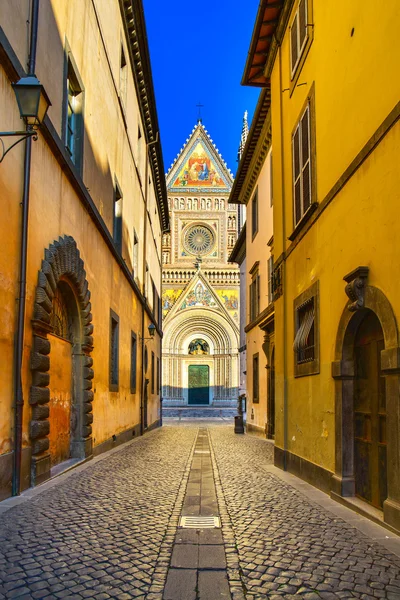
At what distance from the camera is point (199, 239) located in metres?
52.9

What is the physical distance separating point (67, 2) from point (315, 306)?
6194 millimetres

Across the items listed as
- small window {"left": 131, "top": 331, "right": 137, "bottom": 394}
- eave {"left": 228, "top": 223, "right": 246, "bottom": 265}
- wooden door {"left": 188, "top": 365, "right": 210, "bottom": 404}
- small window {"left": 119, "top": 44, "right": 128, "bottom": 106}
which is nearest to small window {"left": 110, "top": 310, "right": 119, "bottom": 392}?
small window {"left": 131, "top": 331, "right": 137, "bottom": 394}

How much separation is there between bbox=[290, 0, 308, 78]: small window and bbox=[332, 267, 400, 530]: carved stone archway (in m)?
5.10

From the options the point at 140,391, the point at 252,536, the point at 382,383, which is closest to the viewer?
the point at 252,536

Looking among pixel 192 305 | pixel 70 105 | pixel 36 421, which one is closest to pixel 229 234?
pixel 192 305

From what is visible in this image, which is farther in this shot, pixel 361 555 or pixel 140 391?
pixel 140 391

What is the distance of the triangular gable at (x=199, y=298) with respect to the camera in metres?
47.6

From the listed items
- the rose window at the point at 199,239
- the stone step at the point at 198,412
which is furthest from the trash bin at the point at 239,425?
the rose window at the point at 199,239

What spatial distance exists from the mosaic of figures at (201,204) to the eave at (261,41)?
3920 cm

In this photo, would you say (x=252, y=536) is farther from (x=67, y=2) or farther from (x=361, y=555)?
(x=67, y=2)

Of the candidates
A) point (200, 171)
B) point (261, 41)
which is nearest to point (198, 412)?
point (200, 171)

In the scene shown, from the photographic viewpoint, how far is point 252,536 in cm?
529

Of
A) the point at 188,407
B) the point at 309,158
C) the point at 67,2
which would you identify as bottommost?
the point at 188,407

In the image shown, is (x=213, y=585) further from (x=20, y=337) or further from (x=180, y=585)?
(x=20, y=337)
